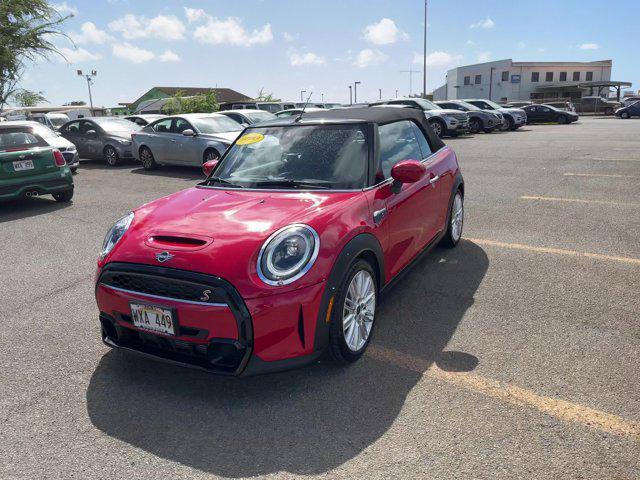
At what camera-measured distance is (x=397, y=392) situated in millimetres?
2861

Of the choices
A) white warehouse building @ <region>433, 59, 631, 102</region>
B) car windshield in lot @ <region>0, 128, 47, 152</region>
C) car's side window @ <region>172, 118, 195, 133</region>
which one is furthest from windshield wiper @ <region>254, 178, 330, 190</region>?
white warehouse building @ <region>433, 59, 631, 102</region>

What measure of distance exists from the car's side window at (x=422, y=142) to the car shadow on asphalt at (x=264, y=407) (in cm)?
172

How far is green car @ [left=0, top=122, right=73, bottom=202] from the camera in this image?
7.70m

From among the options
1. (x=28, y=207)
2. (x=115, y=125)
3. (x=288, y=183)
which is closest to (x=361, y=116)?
(x=288, y=183)

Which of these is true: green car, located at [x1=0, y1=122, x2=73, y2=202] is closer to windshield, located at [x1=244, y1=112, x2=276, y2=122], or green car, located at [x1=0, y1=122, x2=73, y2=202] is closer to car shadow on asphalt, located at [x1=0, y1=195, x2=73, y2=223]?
car shadow on asphalt, located at [x1=0, y1=195, x2=73, y2=223]

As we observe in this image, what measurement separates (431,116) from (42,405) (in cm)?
1894

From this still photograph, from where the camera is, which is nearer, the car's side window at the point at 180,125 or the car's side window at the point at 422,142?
the car's side window at the point at 422,142

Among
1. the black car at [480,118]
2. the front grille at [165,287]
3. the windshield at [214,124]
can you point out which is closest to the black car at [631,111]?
the black car at [480,118]

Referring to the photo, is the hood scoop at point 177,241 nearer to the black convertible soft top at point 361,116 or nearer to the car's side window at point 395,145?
the car's side window at point 395,145

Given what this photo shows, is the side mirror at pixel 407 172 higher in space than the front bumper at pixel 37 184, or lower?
higher

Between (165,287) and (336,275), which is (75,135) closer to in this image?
(165,287)

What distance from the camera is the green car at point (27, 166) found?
770cm

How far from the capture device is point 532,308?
3877 mm

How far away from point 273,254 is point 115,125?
14.0m
